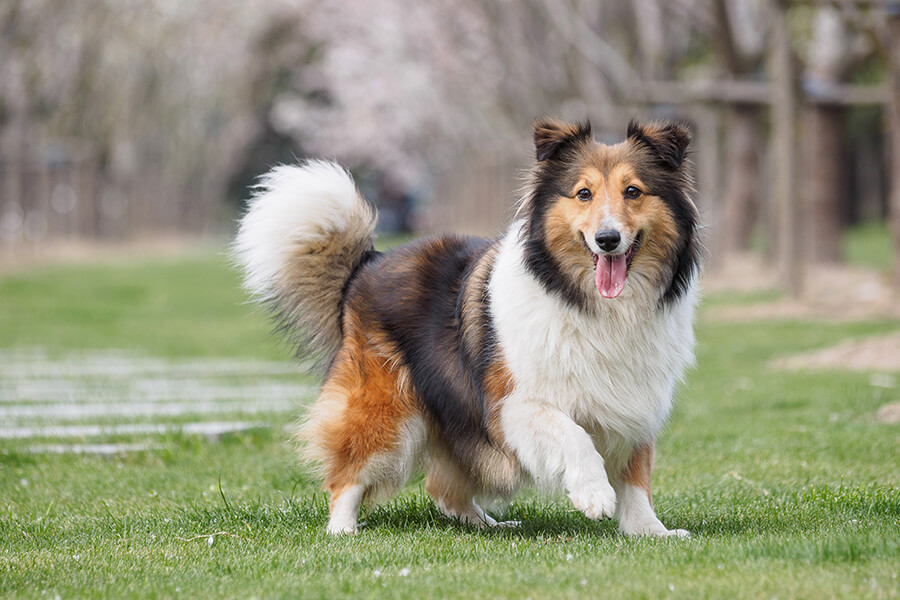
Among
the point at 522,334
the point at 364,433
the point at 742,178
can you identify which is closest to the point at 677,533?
the point at 522,334

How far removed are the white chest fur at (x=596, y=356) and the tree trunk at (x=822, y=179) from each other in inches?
606

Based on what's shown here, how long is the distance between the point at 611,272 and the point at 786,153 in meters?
10.3

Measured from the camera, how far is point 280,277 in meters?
5.76

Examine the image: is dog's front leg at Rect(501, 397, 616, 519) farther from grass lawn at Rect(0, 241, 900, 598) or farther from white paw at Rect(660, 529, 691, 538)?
white paw at Rect(660, 529, 691, 538)

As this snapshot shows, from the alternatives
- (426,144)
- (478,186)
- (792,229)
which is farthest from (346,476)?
(426,144)

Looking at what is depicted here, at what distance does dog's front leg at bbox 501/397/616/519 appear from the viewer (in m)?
4.66

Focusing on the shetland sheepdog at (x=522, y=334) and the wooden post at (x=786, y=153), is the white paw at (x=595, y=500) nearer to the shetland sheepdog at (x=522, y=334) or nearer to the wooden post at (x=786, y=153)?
the shetland sheepdog at (x=522, y=334)

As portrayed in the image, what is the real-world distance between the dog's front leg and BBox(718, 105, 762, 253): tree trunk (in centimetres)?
1732

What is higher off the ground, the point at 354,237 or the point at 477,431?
the point at 354,237

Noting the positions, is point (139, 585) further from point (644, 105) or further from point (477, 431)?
point (644, 105)

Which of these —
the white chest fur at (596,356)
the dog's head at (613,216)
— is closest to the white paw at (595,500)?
the white chest fur at (596,356)

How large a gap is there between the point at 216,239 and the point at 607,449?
44.1 meters

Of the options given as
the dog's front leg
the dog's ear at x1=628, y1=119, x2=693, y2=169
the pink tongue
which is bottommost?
the dog's front leg

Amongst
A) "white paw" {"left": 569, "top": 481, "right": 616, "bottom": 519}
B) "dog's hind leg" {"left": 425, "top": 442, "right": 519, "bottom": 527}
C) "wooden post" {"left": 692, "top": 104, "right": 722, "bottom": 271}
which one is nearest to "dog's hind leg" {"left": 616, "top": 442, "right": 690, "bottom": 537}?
"white paw" {"left": 569, "top": 481, "right": 616, "bottom": 519}
